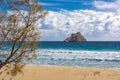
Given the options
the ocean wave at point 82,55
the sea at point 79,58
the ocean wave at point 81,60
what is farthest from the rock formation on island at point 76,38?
the ocean wave at point 81,60

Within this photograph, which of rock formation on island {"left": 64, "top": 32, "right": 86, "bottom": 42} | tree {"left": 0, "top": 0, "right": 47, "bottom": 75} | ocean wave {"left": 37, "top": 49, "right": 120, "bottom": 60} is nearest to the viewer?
tree {"left": 0, "top": 0, "right": 47, "bottom": 75}

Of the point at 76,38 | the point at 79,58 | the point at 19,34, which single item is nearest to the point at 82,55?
the point at 79,58

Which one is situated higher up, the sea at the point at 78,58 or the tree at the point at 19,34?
the tree at the point at 19,34

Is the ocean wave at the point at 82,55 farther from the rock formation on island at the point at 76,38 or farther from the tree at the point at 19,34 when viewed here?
the rock formation on island at the point at 76,38

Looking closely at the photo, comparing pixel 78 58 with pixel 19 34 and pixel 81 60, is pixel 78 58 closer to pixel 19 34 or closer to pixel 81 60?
pixel 81 60

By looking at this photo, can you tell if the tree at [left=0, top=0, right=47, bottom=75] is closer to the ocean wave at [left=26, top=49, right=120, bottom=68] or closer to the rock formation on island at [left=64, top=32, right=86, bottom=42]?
the ocean wave at [left=26, top=49, right=120, bottom=68]

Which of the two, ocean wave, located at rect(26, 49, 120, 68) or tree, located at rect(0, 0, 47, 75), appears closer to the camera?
tree, located at rect(0, 0, 47, 75)

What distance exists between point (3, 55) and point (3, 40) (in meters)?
0.67

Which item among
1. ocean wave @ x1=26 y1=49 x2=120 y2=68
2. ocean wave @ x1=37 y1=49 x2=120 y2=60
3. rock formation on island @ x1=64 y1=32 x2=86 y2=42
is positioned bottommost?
rock formation on island @ x1=64 y1=32 x2=86 y2=42

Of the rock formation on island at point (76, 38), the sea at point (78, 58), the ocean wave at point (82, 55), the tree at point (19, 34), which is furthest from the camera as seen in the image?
the rock formation on island at point (76, 38)

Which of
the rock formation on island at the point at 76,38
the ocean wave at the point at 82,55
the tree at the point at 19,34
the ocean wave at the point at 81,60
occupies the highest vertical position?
the tree at the point at 19,34

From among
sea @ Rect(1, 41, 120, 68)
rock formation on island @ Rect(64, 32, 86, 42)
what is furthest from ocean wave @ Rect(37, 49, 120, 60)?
rock formation on island @ Rect(64, 32, 86, 42)

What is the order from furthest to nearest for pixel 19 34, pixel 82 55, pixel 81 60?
pixel 82 55 < pixel 81 60 < pixel 19 34

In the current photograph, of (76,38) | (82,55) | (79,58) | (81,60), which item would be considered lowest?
(76,38)
